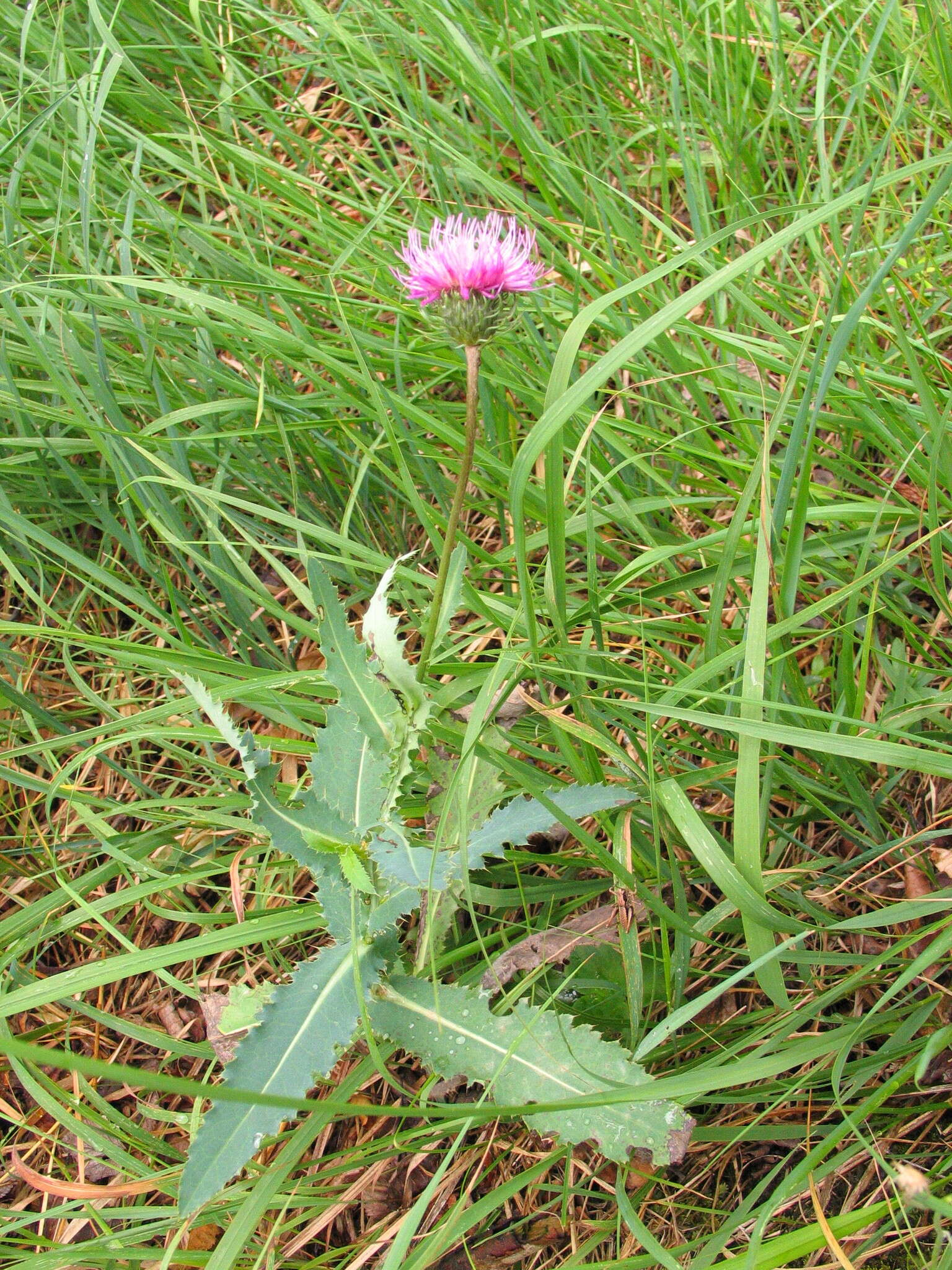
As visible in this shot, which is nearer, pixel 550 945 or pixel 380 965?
pixel 380 965

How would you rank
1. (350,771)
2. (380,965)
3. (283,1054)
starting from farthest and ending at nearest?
1. (350,771)
2. (380,965)
3. (283,1054)

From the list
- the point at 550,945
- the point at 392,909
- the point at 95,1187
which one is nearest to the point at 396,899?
the point at 392,909

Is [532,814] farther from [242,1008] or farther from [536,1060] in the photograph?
[242,1008]

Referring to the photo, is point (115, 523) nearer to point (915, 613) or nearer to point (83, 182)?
point (83, 182)

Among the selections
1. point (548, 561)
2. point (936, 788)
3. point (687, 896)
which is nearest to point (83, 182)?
point (548, 561)

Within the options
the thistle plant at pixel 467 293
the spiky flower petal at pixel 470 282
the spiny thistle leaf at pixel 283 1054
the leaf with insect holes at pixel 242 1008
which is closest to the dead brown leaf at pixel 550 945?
the spiny thistle leaf at pixel 283 1054

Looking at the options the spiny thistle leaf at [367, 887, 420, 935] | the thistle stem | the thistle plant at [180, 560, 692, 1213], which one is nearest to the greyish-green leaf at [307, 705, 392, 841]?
the thistle plant at [180, 560, 692, 1213]

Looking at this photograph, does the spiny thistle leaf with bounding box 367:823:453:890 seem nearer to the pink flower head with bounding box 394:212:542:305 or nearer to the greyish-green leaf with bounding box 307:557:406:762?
the greyish-green leaf with bounding box 307:557:406:762
